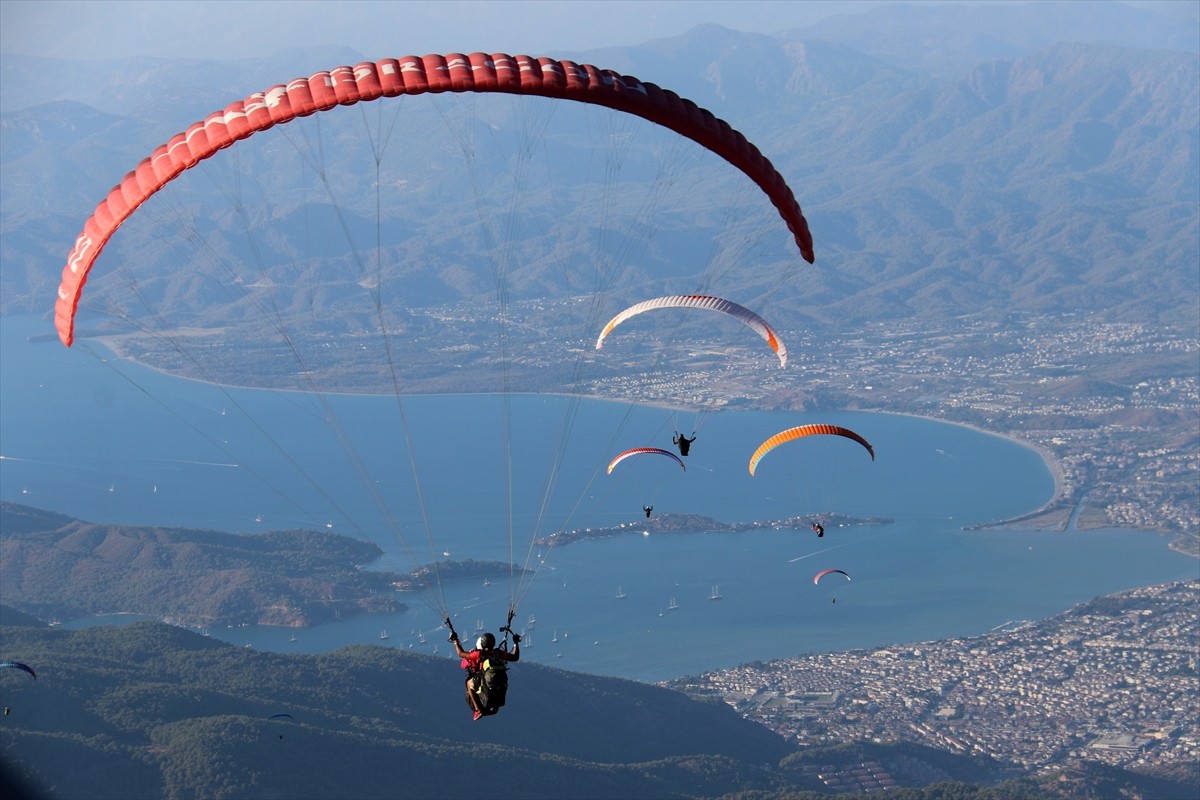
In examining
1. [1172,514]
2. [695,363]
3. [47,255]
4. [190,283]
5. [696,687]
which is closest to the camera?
[696,687]

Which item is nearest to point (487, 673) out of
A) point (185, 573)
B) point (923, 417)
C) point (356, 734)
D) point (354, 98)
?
point (354, 98)

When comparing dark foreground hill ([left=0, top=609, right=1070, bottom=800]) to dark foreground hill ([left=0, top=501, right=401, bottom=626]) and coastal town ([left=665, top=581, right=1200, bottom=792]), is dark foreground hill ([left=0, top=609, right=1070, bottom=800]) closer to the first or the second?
coastal town ([left=665, top=581, right=1200, bottom=792])

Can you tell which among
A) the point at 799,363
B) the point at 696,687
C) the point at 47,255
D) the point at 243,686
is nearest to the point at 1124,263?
the point at 799,363

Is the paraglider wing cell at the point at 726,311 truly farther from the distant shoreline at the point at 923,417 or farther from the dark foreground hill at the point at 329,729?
the distant shoreline at the point at 923,417

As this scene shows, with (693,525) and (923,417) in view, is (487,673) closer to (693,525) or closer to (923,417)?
(693,525)

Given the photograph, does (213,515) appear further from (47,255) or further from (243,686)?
(47,255)
